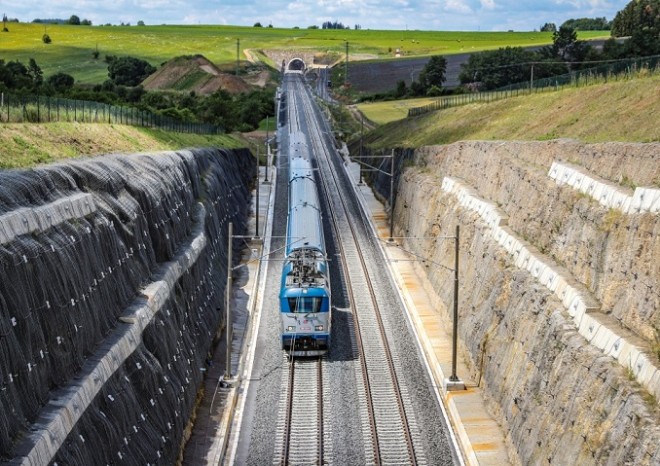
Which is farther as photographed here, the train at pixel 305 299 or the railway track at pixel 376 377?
the train at pixel 305 299

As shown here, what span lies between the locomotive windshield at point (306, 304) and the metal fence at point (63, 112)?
1575cm

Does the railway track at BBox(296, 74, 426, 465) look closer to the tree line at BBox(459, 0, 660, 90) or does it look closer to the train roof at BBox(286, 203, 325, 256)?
the train roof at BBox(286, 203, 325, 256)

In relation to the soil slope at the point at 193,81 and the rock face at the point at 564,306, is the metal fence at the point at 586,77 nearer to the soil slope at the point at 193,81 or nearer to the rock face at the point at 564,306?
the rock face at the point at 564,306

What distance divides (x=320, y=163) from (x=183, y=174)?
2437 inches

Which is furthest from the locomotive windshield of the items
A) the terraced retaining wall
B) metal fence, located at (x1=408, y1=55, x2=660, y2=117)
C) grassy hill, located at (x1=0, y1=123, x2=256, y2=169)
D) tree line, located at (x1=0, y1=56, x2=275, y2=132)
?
tree line, located at (x1=0, y1=56, x2=275, y2=132)

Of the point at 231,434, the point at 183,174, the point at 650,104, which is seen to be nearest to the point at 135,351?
the point at 231,434

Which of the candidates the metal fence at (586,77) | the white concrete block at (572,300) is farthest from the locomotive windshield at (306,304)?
the metal fence at (586,77)

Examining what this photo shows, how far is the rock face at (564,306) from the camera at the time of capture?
2667cm

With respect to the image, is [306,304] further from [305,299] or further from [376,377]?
[376,377]

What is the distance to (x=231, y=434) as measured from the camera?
37812mm

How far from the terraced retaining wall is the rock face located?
12903 millimetres

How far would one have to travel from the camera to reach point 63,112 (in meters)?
55.4

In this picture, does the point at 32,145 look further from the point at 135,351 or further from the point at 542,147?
the point at 542,147

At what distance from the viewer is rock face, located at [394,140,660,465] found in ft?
87.5
